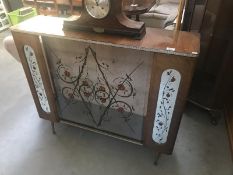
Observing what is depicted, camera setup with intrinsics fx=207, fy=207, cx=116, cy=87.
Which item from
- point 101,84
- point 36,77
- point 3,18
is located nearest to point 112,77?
point 101,84

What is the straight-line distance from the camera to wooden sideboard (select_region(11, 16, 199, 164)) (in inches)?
42.5

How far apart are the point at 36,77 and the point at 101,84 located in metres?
0.46

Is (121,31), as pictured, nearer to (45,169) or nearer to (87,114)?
(87,114)

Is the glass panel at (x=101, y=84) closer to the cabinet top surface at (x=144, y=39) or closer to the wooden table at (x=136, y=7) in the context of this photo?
the cabinet top surface at (x=144, y=39)

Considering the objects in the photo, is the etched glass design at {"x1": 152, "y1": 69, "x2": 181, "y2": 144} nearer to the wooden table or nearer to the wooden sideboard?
the wooden sideboard

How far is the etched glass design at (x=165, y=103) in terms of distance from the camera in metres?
1.09

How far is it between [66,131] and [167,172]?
33.6 inches

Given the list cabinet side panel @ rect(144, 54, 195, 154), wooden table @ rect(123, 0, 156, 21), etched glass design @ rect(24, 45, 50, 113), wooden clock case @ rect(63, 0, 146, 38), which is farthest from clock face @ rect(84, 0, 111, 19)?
wooden table @ rect(123, 0, 156, 21)

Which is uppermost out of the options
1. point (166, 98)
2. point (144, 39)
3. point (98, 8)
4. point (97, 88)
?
point (98, 8)

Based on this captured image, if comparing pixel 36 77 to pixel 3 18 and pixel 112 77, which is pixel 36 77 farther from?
pixel 3 18

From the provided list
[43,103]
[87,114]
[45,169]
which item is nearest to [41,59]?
[43,103]

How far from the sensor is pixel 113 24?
1.11m

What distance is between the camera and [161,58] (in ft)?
3.43

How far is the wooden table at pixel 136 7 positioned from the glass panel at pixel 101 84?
1.68m
